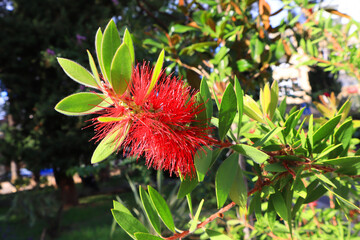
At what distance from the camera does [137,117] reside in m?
0.24

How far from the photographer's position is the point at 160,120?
253 mm

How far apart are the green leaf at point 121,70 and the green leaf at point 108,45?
0.04ft

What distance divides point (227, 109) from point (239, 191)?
98 mm

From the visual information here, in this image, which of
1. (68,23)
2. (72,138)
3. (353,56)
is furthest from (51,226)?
(353,56)

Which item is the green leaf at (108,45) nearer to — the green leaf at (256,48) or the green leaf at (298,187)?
the green leaf at (298,187)

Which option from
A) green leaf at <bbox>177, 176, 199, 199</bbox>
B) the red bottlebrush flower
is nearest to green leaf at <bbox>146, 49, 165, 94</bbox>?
the red bottlebrush flower

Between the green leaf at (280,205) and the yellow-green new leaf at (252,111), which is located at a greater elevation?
the yellow-green new leaf at (252,111)

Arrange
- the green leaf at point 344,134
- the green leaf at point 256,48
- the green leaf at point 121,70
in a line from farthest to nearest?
the green leaf at point 256,48 → the green leaf at point 344,134 → the green leaf at point 121,70

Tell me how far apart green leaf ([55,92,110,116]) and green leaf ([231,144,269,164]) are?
14 centimetres

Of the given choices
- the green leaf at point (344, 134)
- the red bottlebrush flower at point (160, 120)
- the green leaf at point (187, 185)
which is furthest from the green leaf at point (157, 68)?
the green leaf at point (344, 134)

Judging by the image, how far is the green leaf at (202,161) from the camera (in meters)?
0.27

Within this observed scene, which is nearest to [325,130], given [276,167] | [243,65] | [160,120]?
[276,167]

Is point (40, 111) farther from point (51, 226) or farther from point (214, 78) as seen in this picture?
point (214, 78)

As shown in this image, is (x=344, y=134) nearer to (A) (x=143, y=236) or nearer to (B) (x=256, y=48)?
(A) (x=143, y=236)
